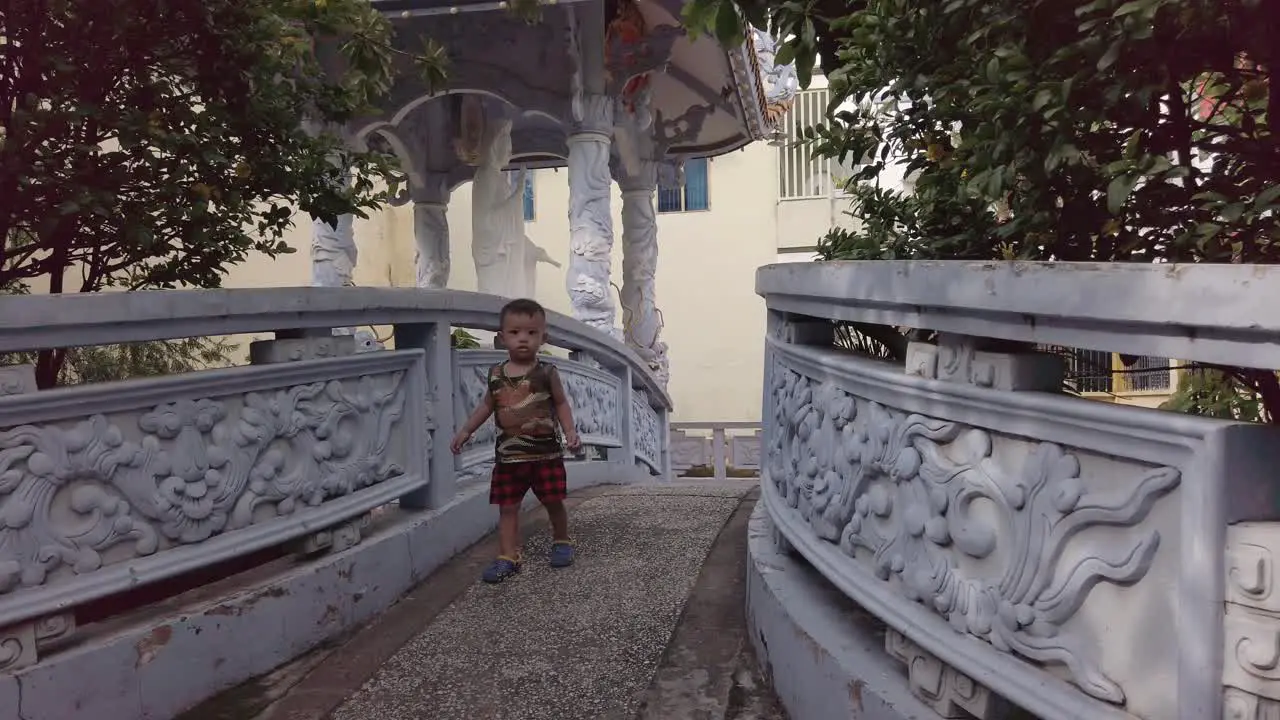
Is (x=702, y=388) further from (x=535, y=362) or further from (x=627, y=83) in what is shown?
(x=535, y=362)

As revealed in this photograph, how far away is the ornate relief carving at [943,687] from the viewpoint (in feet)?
5.74

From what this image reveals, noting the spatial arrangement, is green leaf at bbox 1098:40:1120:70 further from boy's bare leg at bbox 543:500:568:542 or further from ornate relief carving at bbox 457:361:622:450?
ornate relief carving at bbox 457:361:622:450

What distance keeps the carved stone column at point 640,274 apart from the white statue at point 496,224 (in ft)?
4.63

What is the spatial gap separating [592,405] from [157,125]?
14.3ft

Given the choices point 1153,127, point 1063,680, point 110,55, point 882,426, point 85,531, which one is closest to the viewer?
point 1063,680

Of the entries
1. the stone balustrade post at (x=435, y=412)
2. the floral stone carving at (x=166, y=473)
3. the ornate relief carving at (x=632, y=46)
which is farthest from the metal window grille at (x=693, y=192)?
the floral stone carving at (x=166, y=473)

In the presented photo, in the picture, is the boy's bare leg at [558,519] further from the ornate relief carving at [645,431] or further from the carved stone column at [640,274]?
the carved stone column at [640,274]

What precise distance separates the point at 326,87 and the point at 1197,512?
3637mm

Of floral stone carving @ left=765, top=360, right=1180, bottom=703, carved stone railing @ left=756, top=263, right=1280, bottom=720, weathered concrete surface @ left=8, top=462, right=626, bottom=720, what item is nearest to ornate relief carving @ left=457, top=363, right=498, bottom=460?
weathered concrete surface @ left=8, top=462, right=626, bottom=720

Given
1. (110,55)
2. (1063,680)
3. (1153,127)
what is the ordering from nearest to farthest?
(1063,680) < (1153,127) < (110,55)

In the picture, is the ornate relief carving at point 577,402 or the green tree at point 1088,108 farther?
the ornate relief carving at point 577,402

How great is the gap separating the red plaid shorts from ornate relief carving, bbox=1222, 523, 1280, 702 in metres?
2.92

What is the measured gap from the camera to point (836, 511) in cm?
233

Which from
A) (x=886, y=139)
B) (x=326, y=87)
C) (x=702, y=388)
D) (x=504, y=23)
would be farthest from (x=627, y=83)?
(x=702, y=388)
